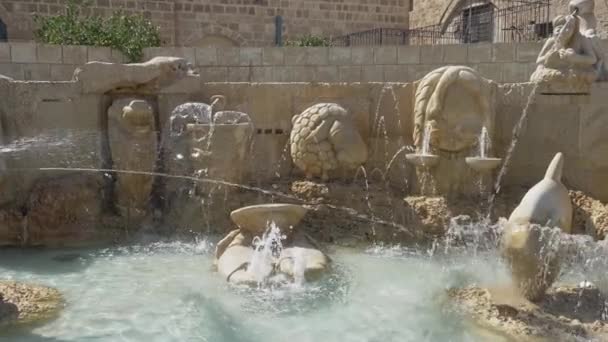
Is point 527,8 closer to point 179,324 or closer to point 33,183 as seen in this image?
point 33,183

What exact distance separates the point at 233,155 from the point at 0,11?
8831 millimetres

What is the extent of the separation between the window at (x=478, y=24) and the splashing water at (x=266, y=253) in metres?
12.3

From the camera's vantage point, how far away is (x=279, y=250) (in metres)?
5.23

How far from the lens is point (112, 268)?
534 cm

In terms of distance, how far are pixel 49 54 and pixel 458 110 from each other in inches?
244

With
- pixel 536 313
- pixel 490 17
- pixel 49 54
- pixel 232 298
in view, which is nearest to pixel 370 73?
pixel 49 54

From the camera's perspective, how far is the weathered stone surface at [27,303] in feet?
13.1

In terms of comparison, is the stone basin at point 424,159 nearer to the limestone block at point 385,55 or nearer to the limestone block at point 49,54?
the limestone block at point 385,55

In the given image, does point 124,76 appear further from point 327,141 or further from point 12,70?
point 12,70

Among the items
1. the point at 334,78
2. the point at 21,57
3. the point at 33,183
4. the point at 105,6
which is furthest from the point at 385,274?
the point at 105,6

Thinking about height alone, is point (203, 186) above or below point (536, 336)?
above

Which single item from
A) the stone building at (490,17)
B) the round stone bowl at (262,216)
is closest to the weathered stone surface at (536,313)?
the round stone bowl at (262,216)

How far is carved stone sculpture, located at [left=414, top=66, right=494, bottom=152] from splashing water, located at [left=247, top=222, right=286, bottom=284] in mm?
2052

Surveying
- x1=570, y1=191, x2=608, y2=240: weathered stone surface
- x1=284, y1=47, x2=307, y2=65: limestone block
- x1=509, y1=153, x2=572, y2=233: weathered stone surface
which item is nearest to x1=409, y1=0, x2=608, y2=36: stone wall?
x1=284, y1=47, x2=307, y2=65: limestone block
